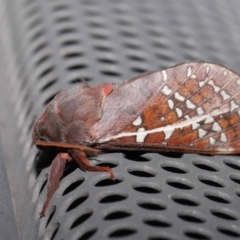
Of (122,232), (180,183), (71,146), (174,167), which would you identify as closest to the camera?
(122,232)

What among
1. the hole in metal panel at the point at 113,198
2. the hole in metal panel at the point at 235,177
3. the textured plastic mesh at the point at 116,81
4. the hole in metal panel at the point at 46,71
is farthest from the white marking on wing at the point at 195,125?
the hole in metal panel at the point at 46,71

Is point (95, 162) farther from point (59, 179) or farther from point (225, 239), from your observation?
point (225, 239)

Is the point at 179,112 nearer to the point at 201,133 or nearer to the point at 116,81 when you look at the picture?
the point at 201,133

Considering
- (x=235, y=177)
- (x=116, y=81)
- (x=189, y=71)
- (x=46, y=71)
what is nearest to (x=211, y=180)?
(x=235, y=177)

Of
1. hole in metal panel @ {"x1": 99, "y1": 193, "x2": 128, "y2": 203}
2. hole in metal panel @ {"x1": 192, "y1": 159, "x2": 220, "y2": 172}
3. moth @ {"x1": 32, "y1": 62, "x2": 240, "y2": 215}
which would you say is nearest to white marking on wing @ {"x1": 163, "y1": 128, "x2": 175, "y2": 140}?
moth @ {"x1": 32, "y1": 62, "x2": 240, "y2": 215}

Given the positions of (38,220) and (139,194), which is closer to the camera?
(139,194)

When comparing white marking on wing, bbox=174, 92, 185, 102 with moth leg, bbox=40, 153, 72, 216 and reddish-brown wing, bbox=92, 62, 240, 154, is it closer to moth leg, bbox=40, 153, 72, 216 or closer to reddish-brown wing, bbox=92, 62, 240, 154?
reddish-brown wing, bbox=92, 62, 240, 154

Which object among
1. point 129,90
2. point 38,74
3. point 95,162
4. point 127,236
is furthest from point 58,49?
point 127,236
